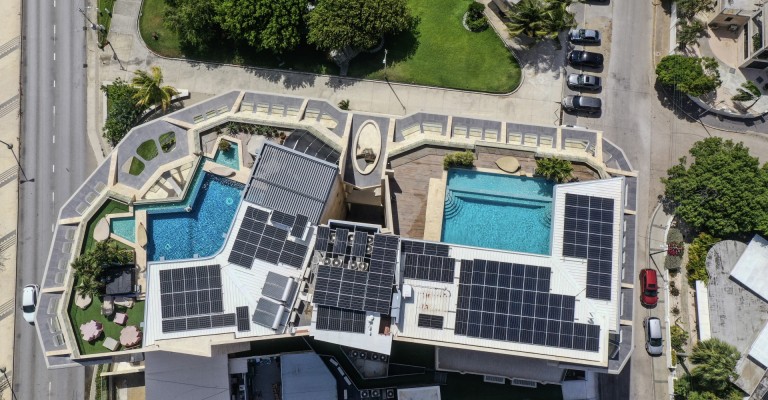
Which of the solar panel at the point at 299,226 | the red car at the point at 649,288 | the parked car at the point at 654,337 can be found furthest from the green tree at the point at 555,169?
the parked car at the point at 654,337

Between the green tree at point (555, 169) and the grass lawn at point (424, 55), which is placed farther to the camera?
the grass lawn at point (424, 55)

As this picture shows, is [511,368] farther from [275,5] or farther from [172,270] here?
[275,5]

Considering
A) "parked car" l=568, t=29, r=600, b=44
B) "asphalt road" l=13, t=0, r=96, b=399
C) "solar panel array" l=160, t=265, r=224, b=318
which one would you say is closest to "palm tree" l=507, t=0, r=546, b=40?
"parked car" l=568, t=29, r=600, b=44

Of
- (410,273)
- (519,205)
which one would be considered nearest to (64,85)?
(410,273)

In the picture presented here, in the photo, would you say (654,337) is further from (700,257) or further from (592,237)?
(592,237)

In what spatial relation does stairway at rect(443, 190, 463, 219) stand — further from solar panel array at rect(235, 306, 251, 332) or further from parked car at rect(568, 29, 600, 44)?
parked car at rect(568, 29, 600, 44)

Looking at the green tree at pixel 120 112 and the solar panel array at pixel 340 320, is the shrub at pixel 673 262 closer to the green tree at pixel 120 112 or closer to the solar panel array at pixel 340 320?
the solar panel array at pixel 340 320

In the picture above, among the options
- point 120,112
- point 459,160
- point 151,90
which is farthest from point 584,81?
point 120,112
